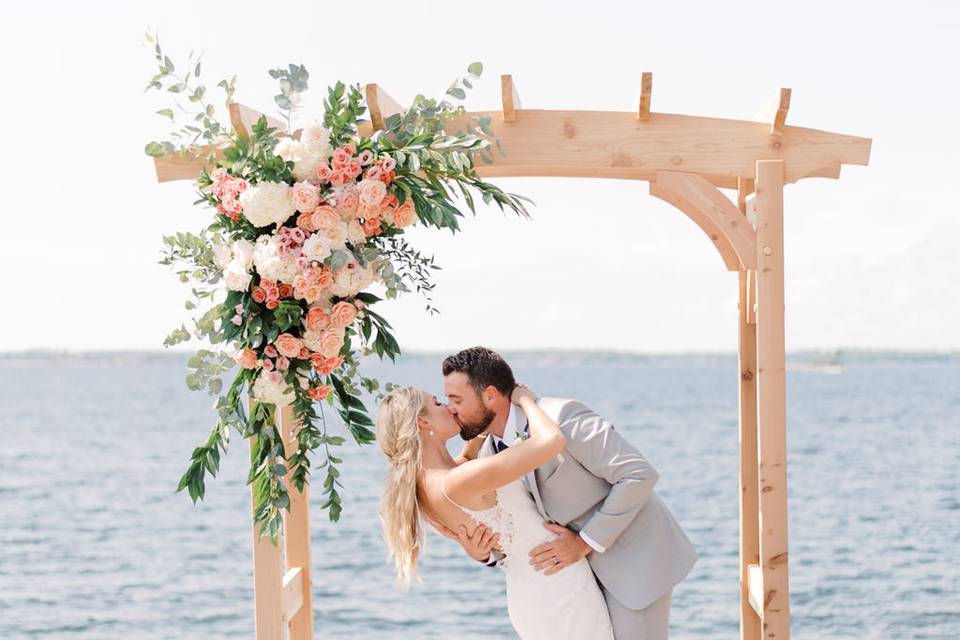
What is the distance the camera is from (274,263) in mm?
3531

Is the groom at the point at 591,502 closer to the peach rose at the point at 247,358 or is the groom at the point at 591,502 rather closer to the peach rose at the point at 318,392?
the peach rose at the point at 318,392

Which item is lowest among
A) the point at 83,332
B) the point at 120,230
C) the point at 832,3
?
the point at 83,332

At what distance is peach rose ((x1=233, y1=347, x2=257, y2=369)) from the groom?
601 mm

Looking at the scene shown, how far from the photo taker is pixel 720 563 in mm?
20828

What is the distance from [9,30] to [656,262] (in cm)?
2466

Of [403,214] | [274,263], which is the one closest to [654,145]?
[403,214]

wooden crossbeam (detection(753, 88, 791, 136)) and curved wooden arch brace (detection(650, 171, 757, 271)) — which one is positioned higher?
wooden crossbeam (detection(753, 88, 791, 136))

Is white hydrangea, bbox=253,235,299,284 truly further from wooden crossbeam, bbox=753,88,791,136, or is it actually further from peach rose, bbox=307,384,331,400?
wooden crossbeam, bbox=753,88,791,136

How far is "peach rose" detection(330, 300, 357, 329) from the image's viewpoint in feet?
11.9

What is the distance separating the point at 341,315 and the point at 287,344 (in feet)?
0.62

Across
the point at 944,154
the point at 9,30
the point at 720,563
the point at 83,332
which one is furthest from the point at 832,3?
the point at 83,332

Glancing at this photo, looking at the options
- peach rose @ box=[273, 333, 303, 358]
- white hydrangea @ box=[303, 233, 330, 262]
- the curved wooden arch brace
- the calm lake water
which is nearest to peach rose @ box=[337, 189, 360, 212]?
white hydrangea @ box=[303, 233, 330, 262]

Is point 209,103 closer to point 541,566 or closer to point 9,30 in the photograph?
point 541,566

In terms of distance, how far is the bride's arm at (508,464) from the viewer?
11.4ft
